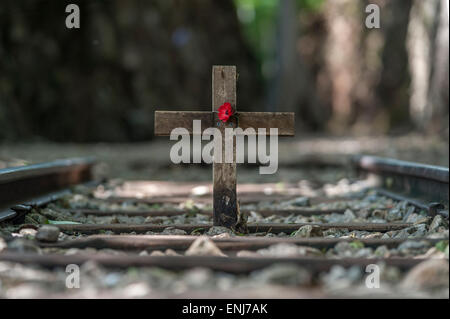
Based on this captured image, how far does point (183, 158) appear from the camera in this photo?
9109mm

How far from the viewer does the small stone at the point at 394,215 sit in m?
3.62

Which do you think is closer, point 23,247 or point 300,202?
point 23,247

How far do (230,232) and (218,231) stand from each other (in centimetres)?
7

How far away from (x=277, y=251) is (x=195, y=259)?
1.33 feet

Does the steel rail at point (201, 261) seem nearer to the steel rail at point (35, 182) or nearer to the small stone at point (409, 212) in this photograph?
the steel rail at point (35, 182)

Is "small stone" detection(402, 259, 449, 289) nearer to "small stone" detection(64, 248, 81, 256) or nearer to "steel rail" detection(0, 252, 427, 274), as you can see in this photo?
"steel rail" detection(0, 252, 427, 274)

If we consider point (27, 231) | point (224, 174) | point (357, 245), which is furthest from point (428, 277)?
point (27, 231)

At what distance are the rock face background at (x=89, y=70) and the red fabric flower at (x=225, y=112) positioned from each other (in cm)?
970

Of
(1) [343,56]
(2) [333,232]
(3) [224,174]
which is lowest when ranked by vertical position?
(2) [333,232]

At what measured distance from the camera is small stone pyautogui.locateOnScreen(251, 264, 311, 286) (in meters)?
1.95

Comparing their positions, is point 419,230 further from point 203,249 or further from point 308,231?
point 203,249

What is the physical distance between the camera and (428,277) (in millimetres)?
1944

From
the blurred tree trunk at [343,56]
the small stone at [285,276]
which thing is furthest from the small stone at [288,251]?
the blurred tree trunk at [343,56]

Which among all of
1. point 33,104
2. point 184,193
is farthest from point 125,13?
point 184,193
